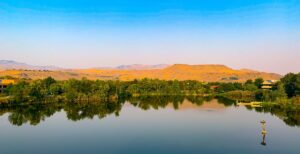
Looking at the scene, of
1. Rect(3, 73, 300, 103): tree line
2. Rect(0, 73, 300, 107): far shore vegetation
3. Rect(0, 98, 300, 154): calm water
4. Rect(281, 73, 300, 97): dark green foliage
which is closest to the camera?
Rect(0, 98, 300, 154): calm water

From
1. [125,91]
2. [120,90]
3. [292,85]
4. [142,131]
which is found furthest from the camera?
[125,91]

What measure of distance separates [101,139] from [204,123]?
18782 mm

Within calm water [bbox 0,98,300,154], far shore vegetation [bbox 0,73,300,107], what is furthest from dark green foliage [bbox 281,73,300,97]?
calm water [bbox 0,98,300,154]

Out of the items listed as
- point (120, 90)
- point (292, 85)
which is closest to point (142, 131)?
point (292, 85)

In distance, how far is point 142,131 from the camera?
135 feet

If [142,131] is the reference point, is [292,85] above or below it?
above

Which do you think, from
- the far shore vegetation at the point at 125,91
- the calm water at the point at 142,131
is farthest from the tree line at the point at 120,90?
the calm water at the point at 142,131

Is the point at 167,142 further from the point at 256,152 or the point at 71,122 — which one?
the point at 71,122

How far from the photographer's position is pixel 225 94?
102 meters

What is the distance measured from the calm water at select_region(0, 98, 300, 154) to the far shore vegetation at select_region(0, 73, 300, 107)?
24.5 ft

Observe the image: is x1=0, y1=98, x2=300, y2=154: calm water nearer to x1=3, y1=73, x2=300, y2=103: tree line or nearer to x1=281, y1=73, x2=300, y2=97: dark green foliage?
x1=3, y1=73, x2=300, y2=103: tree line

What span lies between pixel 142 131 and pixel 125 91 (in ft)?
189

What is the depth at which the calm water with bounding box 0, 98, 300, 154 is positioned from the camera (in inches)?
1239

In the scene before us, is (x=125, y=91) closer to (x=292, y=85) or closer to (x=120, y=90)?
(x=120, y=90)
